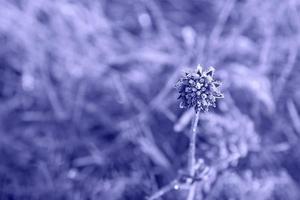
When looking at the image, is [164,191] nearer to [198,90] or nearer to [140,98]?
[198,90]

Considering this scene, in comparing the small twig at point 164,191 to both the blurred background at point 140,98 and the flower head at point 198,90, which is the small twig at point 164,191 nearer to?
the blurred background at point 140,98

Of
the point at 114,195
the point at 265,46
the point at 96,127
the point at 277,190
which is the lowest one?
the point at 277,190

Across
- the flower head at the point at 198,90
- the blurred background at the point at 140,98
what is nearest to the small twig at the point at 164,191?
the blurred background at the point at 140,98

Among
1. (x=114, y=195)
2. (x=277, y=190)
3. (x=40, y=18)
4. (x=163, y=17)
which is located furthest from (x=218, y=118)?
(x=40, y=18)

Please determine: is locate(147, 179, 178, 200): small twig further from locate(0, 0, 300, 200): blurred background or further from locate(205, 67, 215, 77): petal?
locate(205, 67, 215, 77): petal

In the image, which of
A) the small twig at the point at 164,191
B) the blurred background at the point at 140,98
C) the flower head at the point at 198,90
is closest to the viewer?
the flower head at the point at 198,90

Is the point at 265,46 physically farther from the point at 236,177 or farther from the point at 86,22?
the point at 86,22

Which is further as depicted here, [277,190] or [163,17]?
[163,17]
